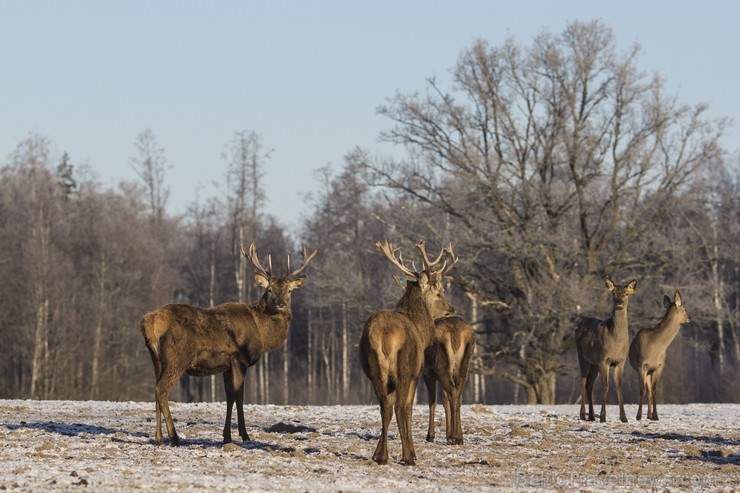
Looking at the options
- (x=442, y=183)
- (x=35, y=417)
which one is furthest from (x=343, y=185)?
(x=35, y=417)

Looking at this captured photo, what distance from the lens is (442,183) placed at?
116 ft

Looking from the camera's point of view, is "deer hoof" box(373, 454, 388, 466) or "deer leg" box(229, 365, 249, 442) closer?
"deer hoof" box(373, 454, 388, 466)

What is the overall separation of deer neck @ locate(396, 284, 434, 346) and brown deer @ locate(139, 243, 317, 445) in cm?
173

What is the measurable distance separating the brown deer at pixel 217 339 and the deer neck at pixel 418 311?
1731 mm

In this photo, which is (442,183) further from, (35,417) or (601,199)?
(35,417)

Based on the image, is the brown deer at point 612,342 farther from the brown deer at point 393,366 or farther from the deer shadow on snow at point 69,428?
the deer shadow on snow at point 69,428

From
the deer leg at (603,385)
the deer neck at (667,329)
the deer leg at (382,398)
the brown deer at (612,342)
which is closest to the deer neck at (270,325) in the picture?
the deer leg at (382,398)

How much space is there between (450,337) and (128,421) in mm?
5446

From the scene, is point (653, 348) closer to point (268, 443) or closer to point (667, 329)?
point (667, 329)

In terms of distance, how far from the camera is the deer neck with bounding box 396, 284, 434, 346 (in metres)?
14.4

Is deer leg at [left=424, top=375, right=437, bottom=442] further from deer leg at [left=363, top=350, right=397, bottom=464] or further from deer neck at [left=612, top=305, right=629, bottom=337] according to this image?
deer neck at [left=612, top=305, right=629, bottom=337]

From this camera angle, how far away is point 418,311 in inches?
569

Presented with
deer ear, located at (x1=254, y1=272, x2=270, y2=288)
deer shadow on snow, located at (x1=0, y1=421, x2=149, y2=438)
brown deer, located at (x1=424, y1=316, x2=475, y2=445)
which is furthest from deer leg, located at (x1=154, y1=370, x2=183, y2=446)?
brown deer, located at (x1=424, y1=316, x2=475, y2=445)

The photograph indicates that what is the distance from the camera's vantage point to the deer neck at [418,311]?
1438 cm
